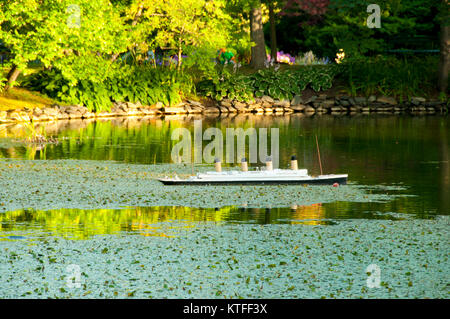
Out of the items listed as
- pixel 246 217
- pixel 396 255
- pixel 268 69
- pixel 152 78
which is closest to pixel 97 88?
pixel 152 78

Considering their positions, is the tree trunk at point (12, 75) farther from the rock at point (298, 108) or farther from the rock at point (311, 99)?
the rock at point (311, 99)

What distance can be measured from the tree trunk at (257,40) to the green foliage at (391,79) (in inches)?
160

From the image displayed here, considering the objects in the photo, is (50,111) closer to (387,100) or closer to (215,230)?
(387,100)

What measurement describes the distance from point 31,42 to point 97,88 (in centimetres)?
535

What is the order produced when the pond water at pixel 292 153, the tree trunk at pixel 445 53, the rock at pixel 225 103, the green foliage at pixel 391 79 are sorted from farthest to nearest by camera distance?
1. the green foliage at pixel 391 79
2. the rock at pixel 225 103
3. the tree trunk at pixel 445 53
4. the pond water at pixel 292 153

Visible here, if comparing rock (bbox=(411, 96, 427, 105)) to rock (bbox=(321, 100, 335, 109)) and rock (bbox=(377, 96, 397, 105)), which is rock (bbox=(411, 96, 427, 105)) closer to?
rock (bbox=(377, 96, 397, 105))

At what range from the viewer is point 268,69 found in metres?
40.5

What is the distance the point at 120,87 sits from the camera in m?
34.9

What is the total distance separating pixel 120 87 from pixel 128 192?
2025cm

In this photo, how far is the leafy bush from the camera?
108 feet

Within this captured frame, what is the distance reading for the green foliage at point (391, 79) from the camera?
38531 mm

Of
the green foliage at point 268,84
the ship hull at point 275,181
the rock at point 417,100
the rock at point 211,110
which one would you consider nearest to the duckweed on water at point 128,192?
the ship hull at point 275,181

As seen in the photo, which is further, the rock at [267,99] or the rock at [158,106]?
the rock at [267,99]
